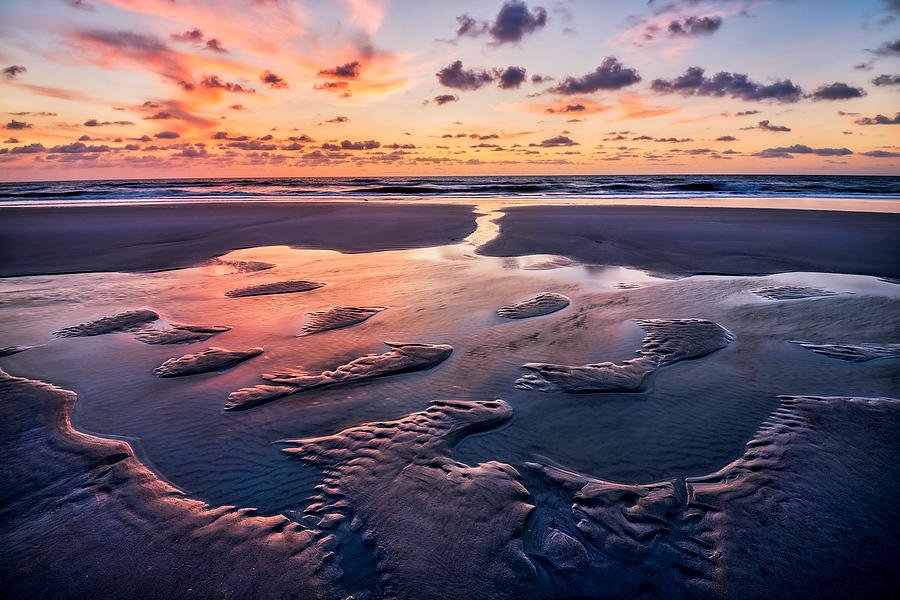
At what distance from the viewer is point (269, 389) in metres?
3.19

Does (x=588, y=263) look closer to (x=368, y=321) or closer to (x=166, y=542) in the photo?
(x=368, y=321)

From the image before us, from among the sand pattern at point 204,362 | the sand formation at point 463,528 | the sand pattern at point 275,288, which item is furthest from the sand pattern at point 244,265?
the sand formation at point 463,528

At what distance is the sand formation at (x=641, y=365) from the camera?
325 centimetres

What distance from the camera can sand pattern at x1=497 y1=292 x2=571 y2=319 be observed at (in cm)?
487

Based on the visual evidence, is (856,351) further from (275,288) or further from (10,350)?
(10,350)

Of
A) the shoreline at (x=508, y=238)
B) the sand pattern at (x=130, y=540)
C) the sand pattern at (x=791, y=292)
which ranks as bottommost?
the sand pattern at (x=130, y=540)

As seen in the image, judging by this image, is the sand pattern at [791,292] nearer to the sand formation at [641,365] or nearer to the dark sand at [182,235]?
the sand formation at [641,365]

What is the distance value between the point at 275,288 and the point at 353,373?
3194mm

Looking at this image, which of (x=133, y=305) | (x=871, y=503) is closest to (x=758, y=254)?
(x=871, y=503)

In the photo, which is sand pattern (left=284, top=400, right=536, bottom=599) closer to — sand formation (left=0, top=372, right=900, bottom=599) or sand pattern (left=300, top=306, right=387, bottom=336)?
sand formation (left=0, top=372, right=900, bottom=599)

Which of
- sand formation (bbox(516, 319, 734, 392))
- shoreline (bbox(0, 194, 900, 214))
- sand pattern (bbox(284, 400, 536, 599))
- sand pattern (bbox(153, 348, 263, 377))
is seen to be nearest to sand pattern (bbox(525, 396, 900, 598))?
sand pattern (bbox(284, 400, 536, 599))

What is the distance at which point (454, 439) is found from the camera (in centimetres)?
257

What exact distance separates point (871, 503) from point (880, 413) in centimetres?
113

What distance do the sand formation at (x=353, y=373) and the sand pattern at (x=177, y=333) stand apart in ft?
4.52
